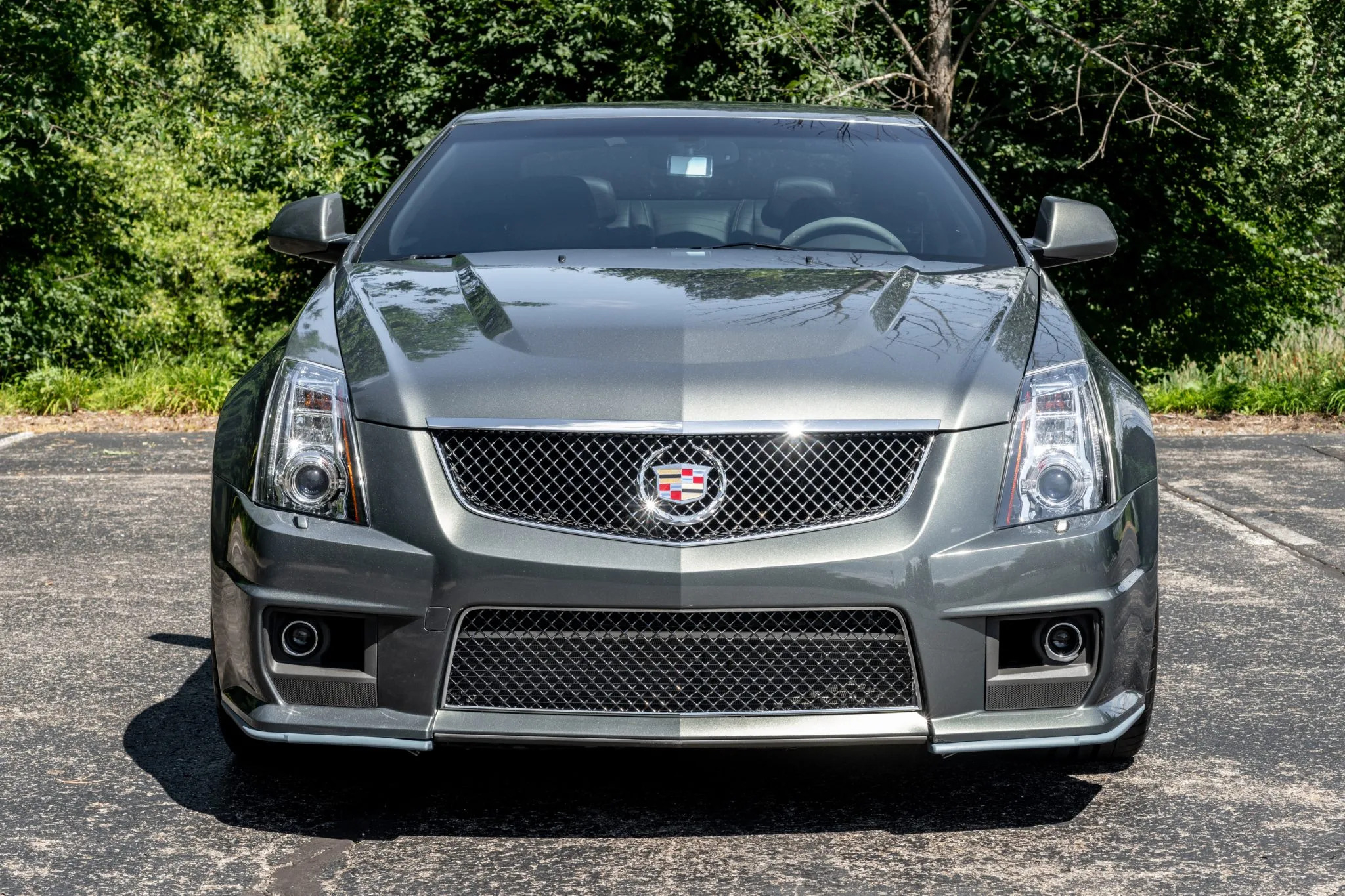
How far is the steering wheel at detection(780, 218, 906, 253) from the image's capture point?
15.0ft

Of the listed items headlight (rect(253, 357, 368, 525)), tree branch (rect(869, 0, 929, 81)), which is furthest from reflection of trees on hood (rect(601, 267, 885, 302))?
tree branch (rect(869, 0, 929, 81))

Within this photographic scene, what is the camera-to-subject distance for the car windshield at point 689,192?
453 centimetres

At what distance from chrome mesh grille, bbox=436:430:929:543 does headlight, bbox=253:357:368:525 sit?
0.74 feet

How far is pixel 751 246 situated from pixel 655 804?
1582mm

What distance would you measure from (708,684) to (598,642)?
0.75 feet

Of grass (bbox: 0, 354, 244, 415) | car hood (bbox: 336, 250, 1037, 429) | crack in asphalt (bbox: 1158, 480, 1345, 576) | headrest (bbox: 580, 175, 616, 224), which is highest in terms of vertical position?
headrest (bbox: 580, 175, 616, 224)

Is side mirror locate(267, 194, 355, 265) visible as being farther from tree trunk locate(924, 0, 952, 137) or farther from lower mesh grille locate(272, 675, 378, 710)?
tree trunk locate(924, 0, 952, 137)

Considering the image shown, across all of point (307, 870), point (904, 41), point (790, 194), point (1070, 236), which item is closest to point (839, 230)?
point (790, 194)

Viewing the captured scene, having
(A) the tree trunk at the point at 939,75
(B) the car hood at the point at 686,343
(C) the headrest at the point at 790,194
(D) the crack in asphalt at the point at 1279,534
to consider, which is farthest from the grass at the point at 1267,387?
(B) the car hood at the point at 686,343

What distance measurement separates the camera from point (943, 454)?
325 cm

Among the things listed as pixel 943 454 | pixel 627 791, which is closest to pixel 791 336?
pixel 943 454

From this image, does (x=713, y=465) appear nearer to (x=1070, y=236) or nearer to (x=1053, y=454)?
(x=1053, y=454)

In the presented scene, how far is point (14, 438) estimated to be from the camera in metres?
9.90

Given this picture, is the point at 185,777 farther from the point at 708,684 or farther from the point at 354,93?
the point at 354,93
